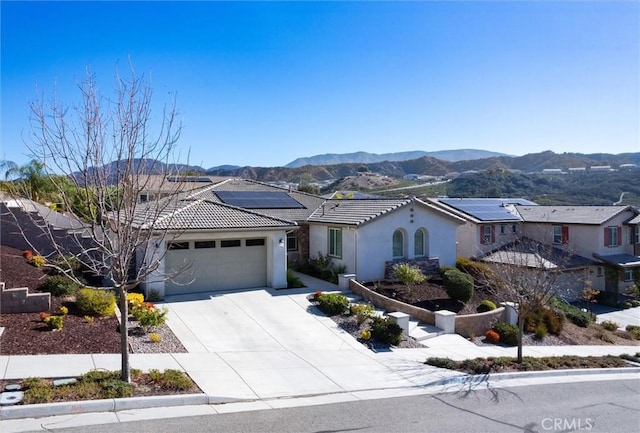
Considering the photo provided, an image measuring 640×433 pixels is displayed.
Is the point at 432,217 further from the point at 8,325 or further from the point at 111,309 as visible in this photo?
the point at 8,325

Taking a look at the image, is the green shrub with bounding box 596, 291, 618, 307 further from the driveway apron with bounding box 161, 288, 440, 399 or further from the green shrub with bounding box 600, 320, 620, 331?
the driveway apron with bounding box 161, 288, 440, 399

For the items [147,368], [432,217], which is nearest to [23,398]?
[147,368]

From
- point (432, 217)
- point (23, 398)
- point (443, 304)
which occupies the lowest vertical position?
point (443, 304)

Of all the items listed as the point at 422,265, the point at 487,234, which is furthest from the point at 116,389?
the point at 487,234

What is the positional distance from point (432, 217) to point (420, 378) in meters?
14.9

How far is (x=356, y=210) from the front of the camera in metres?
26.0

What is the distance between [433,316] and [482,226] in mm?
16094

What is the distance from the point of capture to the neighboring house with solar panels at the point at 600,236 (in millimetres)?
32625

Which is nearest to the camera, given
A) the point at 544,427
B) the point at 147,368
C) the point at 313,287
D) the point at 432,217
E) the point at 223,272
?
→ the point at 544,427

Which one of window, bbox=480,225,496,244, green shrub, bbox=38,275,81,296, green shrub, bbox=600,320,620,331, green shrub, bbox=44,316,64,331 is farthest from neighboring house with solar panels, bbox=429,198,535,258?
green shrub, bbox=44,316,64,331

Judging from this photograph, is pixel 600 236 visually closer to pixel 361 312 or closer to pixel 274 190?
pixel 274 190

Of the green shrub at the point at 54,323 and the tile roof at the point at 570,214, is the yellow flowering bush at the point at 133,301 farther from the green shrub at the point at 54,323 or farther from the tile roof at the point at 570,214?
the tile roof at the point at 570,214

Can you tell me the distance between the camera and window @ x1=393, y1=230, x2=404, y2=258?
25.4 m

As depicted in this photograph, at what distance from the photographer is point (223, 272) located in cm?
2088
